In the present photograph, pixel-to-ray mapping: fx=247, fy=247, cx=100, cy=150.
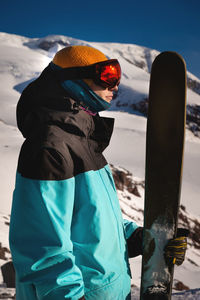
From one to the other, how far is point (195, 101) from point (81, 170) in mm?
59204

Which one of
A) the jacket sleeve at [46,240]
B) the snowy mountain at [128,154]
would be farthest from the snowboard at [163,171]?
the snowy mountain at [128,154]

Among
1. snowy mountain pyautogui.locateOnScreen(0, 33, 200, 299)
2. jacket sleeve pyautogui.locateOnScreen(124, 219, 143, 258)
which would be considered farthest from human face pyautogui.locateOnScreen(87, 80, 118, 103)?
snowy mountain pyautogui.locateOnScreen(0, 33, 200, 299)

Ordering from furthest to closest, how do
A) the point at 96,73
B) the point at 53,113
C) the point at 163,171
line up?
the point at 163,171 < the point at 96,73 < the point at 53,113

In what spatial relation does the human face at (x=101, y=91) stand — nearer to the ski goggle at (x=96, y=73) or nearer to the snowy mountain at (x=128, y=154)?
the ski goggle at (x=96, y=73)

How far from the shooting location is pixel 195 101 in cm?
5534

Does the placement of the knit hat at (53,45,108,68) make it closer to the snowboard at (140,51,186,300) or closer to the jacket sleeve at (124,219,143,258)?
the snowboard at (140,51,186,300)

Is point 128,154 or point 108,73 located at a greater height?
point 108,73

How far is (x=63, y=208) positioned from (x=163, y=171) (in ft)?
3.33

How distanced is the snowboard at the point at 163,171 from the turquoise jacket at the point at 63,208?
1.20 ft

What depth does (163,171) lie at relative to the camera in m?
1.95

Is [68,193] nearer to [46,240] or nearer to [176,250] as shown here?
[46,240]

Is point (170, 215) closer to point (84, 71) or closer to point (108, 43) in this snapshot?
point (84, 71)

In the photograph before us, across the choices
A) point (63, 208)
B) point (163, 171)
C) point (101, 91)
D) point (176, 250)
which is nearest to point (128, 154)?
point (163, 171)

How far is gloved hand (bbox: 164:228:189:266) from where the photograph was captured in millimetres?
1799
